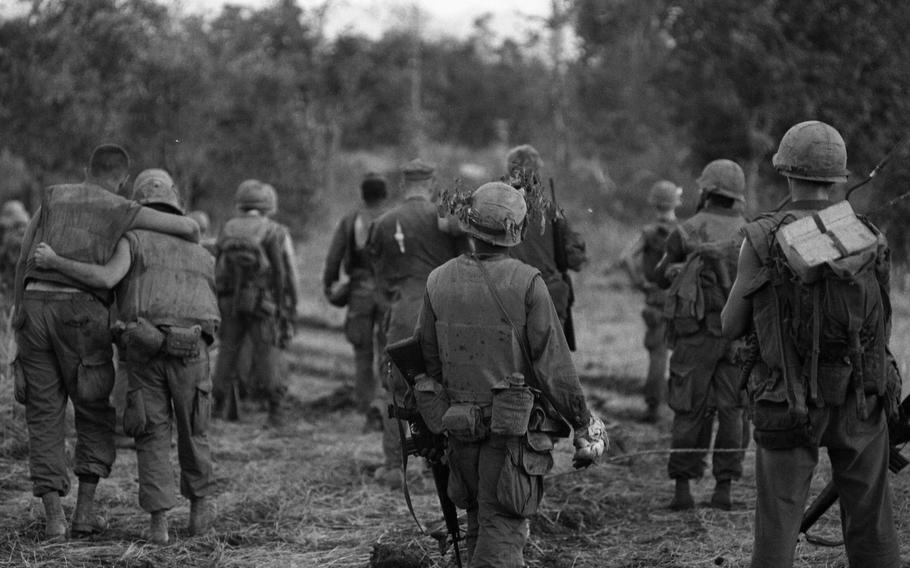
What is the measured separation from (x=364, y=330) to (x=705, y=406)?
3788 mm

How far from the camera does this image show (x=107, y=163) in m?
7.13

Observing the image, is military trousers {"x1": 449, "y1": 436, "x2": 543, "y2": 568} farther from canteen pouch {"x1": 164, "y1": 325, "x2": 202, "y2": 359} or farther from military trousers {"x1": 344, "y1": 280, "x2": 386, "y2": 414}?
military trousers {"x1": 344, "y1": 280, "x2": 386, "y2": 414}

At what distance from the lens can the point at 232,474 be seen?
878cm

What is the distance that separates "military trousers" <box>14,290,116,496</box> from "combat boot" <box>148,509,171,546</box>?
17.3 inches

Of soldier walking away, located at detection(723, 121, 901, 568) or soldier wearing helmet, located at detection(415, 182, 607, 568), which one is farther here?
soldier wearing helmet, located at detection(415, 182, 607, 568)

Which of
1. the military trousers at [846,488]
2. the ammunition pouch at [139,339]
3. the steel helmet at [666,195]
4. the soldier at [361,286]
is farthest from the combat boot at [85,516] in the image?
the steel helmet at [666,195]

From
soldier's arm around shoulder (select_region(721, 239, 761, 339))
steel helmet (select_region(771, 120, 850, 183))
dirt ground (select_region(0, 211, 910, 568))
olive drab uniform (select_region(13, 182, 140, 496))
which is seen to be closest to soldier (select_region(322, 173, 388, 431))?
dirt ground (select_region(0, 211, 910, 568))

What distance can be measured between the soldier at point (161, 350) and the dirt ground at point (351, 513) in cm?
35

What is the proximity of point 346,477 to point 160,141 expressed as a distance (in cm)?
1304

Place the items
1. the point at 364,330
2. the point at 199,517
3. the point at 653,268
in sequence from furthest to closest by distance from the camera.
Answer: the point at 653,268
the point at 364,330
the point at 199,517

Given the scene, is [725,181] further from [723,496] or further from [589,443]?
[589,443]

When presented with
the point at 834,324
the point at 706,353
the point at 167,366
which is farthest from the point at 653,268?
the point at 834,324

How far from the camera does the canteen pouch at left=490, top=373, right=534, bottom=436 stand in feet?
17.0

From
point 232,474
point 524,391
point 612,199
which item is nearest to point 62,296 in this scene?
point 232,474
